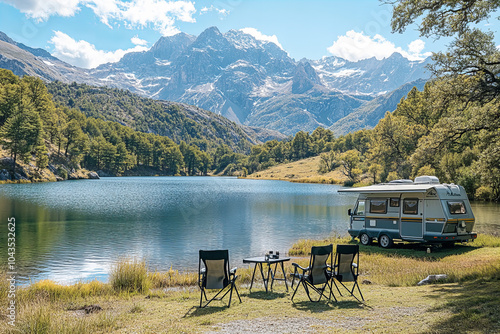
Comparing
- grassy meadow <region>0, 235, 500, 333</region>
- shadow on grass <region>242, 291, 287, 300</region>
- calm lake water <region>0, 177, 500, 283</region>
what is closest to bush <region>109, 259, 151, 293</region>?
grassy meadow <region>0, 235, 500, 333</region>

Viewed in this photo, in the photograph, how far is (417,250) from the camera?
20328 millimetres

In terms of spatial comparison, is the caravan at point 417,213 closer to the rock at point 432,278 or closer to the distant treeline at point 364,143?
the distant treeline at point 364,143

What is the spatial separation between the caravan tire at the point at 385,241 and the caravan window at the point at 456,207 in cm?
370

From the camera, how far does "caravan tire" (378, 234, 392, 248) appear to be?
21158mm

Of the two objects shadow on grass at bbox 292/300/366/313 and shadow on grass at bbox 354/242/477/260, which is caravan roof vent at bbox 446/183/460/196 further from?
shadow on grass at bbox 292/300/366/313

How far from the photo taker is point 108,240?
2536 centimetres

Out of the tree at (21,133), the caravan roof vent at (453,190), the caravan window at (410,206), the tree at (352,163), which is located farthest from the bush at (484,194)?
the tree at (21,133)

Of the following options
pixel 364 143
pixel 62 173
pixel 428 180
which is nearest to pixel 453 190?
pixel 428 180

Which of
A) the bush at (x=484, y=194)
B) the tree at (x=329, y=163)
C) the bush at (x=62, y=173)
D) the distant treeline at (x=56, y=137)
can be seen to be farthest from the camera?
the tree at (x=329, y=163)

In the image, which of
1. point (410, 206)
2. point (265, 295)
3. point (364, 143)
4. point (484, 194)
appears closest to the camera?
point (265, 295)

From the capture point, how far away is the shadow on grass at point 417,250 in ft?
61.2

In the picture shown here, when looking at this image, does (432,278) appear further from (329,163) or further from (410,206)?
(329,163)

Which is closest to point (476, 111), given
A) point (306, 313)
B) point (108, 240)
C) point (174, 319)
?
point (306, 313)

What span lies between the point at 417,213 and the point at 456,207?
6.49 feet
